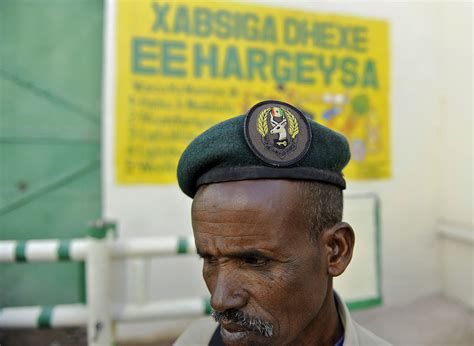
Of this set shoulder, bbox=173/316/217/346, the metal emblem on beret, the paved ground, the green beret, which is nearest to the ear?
the green beret

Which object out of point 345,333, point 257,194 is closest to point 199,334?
point 345,333

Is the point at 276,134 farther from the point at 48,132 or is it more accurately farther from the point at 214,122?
the point at 48,132

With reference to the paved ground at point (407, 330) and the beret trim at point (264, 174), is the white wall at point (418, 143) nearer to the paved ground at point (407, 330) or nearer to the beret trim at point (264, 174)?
the paved ground at point (407, 330)

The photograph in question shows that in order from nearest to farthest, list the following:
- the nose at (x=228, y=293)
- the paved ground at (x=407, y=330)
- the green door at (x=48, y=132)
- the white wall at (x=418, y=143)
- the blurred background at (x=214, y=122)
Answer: the nose at (x=228, y=293), the paved ground at (x=407, y=330), the blurred background at (x=214, y=122), the green door at (x=48, y=132), the white wall at (x=418, y=143)

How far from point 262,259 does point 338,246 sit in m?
0.22

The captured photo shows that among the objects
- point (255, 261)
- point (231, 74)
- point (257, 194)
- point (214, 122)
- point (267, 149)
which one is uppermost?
point (231, 74)

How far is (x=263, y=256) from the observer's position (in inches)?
Result: 33.5

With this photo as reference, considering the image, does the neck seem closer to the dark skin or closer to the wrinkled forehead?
the dark skin

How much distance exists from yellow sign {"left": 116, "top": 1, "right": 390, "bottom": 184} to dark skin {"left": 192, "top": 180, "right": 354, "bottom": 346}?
2120 mm

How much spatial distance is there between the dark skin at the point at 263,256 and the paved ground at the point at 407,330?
2031mm

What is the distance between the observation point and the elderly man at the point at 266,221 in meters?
0.85

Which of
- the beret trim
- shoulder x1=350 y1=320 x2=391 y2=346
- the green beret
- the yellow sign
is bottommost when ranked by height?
shoulder x1=350 y1=320 x2=391 y2=346

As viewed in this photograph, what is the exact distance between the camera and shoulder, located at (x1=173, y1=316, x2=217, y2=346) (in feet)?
3.76

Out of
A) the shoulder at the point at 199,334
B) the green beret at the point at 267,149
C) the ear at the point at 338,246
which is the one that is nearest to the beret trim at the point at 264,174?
the green beret at the point at 267,149
